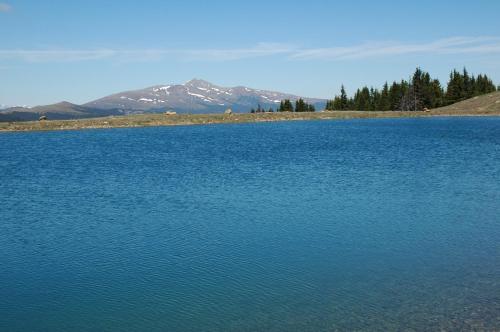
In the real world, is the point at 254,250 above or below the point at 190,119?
below

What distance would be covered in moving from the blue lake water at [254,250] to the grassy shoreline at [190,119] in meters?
100

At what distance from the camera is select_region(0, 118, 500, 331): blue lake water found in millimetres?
18031

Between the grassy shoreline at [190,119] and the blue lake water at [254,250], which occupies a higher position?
the grassy shoreline at [190,119]

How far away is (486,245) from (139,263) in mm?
18667

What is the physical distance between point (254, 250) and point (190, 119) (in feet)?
495

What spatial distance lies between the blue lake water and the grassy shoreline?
100 m

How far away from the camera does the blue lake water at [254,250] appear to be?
18031 millimetres

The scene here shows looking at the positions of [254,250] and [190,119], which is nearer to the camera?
[254,250]

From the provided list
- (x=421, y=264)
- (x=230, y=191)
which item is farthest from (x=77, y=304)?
(x=230, y=191)

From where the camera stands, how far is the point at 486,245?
84.5 ft

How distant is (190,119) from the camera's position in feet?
570

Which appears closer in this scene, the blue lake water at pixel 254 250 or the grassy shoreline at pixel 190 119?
the blue lake water at pixel 254 250

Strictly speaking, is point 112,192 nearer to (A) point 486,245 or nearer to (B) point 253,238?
(B) point 253,238

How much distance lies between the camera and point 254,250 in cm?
2620
